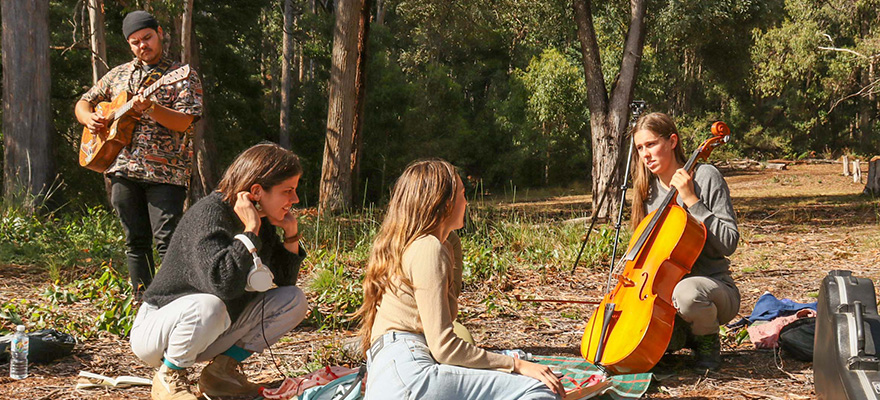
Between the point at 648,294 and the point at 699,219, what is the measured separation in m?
0.47

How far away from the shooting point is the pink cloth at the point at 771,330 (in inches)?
156

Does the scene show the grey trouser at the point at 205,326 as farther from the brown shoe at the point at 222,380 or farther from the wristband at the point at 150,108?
the wristband at the point at 150,108

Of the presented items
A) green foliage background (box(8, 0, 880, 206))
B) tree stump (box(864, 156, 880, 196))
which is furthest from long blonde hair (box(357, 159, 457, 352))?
tree stump (box(864, 156, 880, 196))

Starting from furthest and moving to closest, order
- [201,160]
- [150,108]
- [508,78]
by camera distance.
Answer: [508,78], [201,160], [150,108]

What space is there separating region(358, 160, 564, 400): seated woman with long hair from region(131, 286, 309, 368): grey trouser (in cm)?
73

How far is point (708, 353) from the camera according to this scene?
3.67 m

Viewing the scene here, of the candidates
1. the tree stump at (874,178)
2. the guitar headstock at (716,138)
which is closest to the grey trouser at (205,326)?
the guitar headstock at (716,138)

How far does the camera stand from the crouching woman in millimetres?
2998

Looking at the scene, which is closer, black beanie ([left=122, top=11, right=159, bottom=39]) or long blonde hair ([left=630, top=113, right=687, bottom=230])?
long blonde hair ([left=630, top=113, right=687, bottom=230])

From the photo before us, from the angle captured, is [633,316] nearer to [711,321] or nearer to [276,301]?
[711,321]

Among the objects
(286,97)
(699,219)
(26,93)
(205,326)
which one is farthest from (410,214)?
(286,97)

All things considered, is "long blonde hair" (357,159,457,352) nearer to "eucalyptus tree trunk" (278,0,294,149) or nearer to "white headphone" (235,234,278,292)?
"white headphone" (235,234,278,292)

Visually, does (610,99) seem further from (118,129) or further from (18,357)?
(18,357)

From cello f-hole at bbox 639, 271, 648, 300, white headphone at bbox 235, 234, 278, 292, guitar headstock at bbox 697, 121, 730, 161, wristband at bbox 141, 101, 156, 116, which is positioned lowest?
cello f-hole at bbox 639, 271, 648, 300
